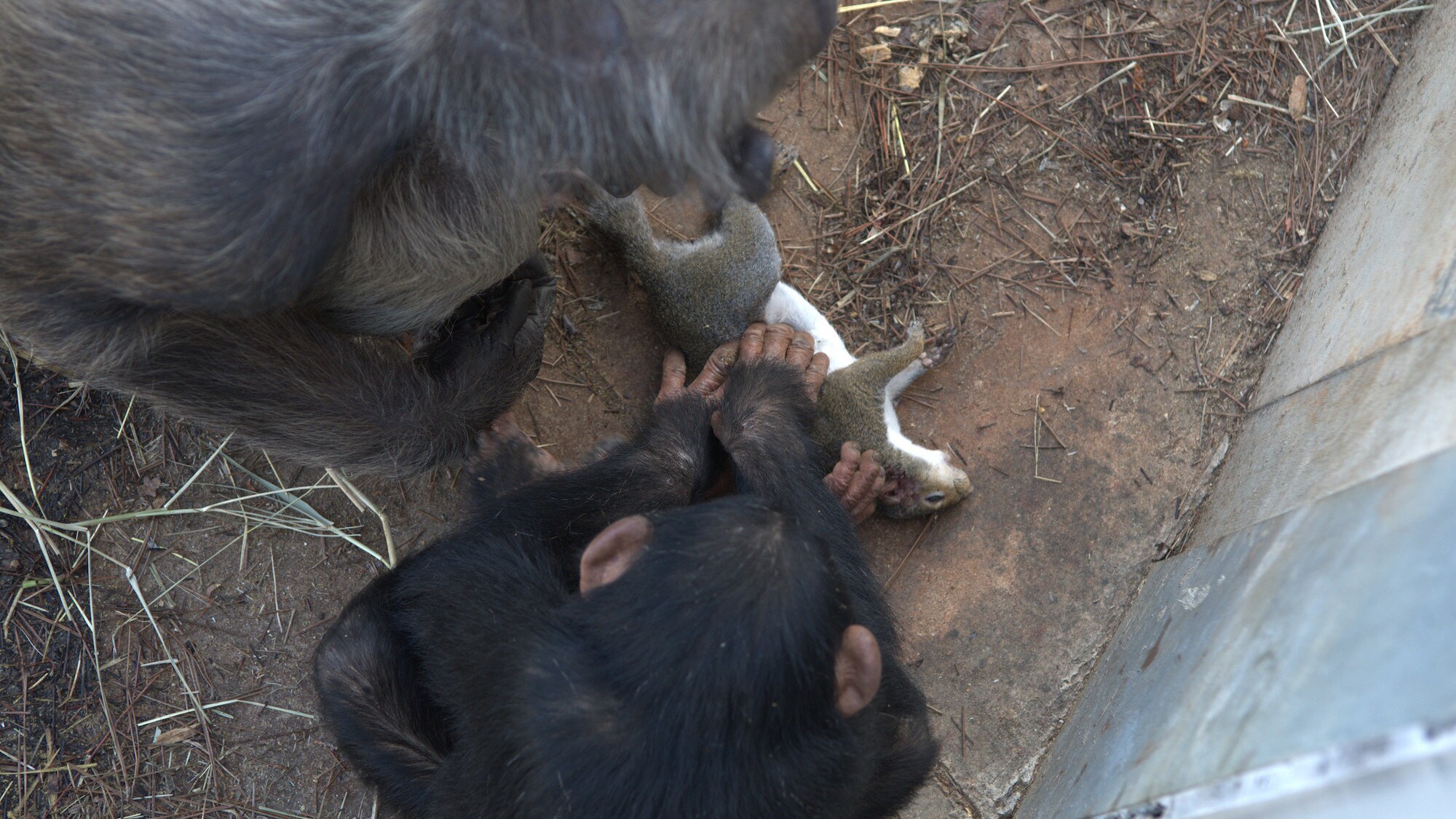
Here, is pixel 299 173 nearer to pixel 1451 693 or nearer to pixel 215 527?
pixel 215 527

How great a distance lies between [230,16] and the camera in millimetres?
3076

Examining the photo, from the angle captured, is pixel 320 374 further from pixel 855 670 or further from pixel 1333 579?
pixel 1333 579

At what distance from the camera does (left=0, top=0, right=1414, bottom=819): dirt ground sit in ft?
16.2

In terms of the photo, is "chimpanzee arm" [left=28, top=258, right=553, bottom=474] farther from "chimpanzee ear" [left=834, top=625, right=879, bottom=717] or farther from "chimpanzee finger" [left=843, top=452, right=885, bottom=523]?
"chimpanzee ear" [left=834, top=625, right=879, bottom=717]

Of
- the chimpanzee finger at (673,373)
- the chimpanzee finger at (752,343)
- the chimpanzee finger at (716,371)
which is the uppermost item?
the chimpanzee finger at (752,343)

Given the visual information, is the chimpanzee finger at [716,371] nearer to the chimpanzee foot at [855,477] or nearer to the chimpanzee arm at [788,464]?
the chimpanzee arm at [788,464]

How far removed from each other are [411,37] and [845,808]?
9.40 feet

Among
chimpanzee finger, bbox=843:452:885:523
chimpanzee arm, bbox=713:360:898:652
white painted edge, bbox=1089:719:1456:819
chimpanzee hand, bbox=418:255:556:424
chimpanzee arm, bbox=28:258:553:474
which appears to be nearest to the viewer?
Result: white painted edge, bbox=1089:719:1456:819

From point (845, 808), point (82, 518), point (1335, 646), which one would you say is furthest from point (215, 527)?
point (1335, 646)

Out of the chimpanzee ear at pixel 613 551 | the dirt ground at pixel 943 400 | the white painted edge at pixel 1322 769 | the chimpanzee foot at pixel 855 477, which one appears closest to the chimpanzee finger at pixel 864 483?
the chimpanzee foot at pixel 855 477

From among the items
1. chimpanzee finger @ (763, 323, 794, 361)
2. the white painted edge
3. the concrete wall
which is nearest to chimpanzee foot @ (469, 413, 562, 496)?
chimpanzee finger @ (763, 323, 794, 361)

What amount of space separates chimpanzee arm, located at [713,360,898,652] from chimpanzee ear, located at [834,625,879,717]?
2.38 feet

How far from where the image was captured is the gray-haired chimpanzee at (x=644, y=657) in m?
3.02

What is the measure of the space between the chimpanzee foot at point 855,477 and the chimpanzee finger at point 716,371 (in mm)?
645
